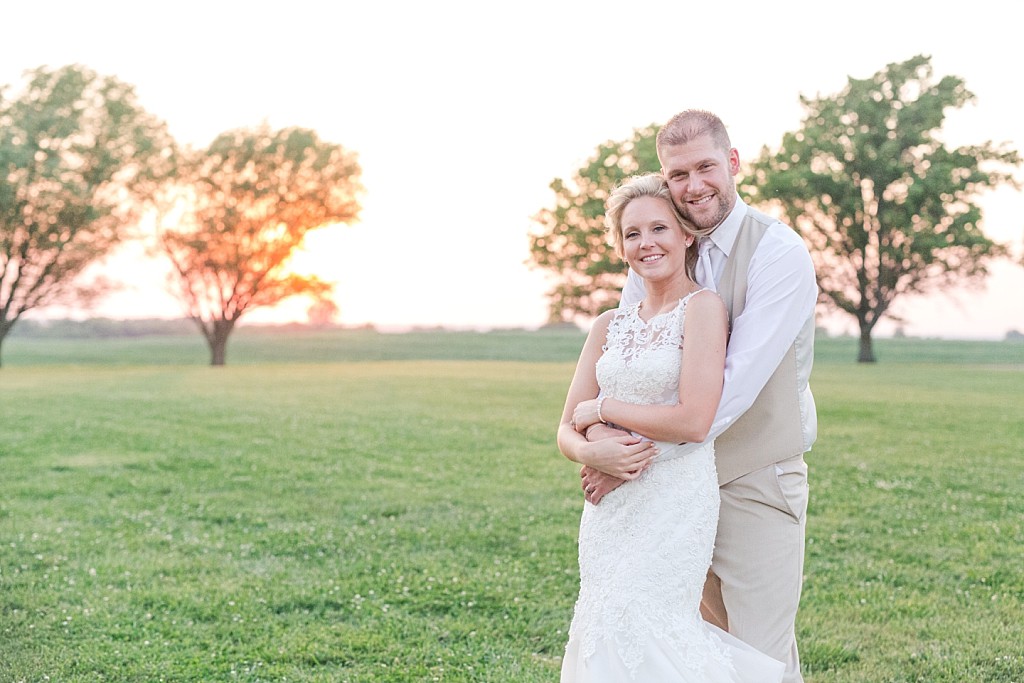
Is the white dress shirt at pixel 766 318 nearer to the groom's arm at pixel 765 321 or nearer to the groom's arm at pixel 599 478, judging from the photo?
the groom's arm at pixel 765 321

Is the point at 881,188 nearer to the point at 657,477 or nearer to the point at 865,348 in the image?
the point at 865,348

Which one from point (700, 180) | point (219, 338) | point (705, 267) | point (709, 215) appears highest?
point (700, 180)

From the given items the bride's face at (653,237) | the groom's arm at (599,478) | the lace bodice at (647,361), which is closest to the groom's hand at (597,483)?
the groom's arm at (599,478)

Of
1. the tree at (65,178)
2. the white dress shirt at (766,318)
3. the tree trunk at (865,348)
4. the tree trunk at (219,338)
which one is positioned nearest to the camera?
the white dress shirt at (766,318)

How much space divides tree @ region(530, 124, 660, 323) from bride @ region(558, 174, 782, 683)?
150 ft

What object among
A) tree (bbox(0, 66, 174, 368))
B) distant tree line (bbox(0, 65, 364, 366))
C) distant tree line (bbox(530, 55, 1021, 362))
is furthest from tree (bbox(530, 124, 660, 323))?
tree (bbox(0, 66, 174, 368))

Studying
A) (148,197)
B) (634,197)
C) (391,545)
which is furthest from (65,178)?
(634,197)

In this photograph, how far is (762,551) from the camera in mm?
4031

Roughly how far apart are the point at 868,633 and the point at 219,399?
68.9ft

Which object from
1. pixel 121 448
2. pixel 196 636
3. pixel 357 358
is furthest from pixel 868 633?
pixel 357 358

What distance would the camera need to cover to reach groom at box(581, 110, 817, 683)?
3984 millimetres

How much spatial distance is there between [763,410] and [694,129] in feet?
4.25

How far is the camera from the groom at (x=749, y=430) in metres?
3.98

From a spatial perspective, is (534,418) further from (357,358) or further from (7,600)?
(357,358)
